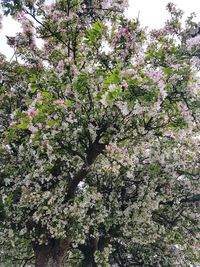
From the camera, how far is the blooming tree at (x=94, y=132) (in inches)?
359

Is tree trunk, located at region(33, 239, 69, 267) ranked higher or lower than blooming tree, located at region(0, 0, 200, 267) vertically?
lower

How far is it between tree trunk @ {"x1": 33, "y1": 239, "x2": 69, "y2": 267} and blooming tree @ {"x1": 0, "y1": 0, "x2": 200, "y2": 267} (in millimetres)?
37

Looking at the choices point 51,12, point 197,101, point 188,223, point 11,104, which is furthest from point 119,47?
point 188,223

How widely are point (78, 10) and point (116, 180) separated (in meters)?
7.27

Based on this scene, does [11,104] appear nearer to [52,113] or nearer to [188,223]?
[52,113]

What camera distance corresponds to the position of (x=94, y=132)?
33.4 ft

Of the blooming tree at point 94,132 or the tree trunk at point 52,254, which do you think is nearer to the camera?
the blooming tree at point 94,132

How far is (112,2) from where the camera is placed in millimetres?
12312

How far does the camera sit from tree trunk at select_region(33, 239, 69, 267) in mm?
11766

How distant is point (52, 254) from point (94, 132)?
516 cm

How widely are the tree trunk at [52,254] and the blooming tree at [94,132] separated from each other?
37 millimetres

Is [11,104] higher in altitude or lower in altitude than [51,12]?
lower

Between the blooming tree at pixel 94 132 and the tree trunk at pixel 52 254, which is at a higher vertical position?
the blooming tree at pixel 94 132

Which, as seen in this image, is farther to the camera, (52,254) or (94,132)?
(52,254)
